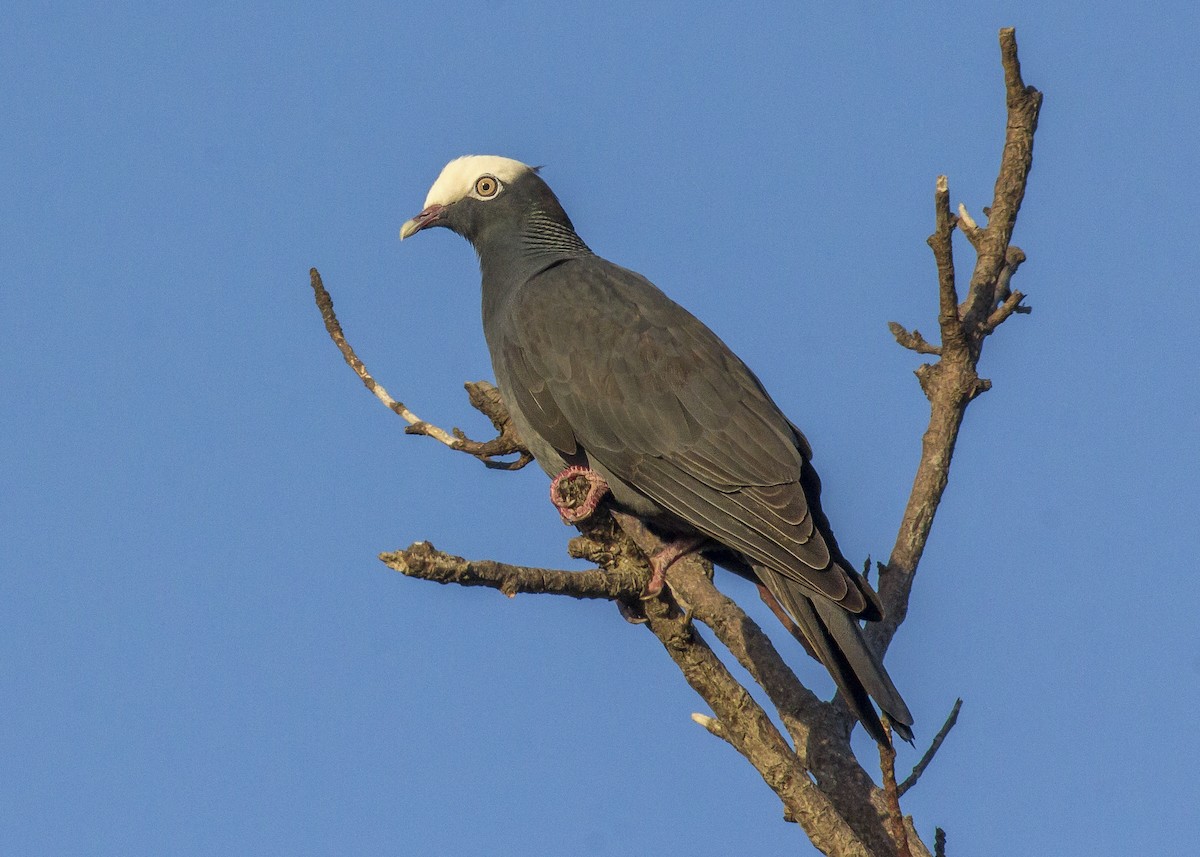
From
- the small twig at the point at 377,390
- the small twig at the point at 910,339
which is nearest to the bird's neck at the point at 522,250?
the small twig at the point at 377,390

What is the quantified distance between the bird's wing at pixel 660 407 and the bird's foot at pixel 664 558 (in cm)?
11

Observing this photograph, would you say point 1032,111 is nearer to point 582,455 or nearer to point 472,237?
point 582,455

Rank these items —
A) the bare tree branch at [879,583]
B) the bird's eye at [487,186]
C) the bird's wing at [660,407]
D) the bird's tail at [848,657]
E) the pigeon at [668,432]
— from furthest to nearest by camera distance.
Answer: the bird's eye at [487,186] < the bird's wing at [660,407] < the pigeon at [668,432] < the bird's tail at [848,657] < the bare tree branch at [879,583]

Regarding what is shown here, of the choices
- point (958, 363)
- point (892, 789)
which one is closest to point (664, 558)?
point (958, 363)

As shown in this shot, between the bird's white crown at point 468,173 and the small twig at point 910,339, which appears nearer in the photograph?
the small twig at point 910,339

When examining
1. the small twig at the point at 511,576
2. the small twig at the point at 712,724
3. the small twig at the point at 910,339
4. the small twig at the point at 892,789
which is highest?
the small twig at the point at 910,339

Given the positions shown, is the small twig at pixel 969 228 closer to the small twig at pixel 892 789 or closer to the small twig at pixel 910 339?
the small twig at pixel 910 339

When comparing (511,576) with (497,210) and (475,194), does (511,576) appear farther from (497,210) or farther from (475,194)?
(475,194)

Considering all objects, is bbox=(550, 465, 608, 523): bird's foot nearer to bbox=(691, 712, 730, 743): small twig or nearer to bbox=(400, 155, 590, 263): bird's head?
bbox=(691, 712, 730, 743): small twig

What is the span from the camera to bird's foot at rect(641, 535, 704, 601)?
4594mm

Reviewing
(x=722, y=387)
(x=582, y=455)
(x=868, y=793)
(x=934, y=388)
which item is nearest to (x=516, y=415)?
(x=582, y=455)

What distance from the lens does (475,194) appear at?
24.4ft

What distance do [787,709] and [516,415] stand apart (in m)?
2.11

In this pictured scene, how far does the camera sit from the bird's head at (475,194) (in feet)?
24.2
